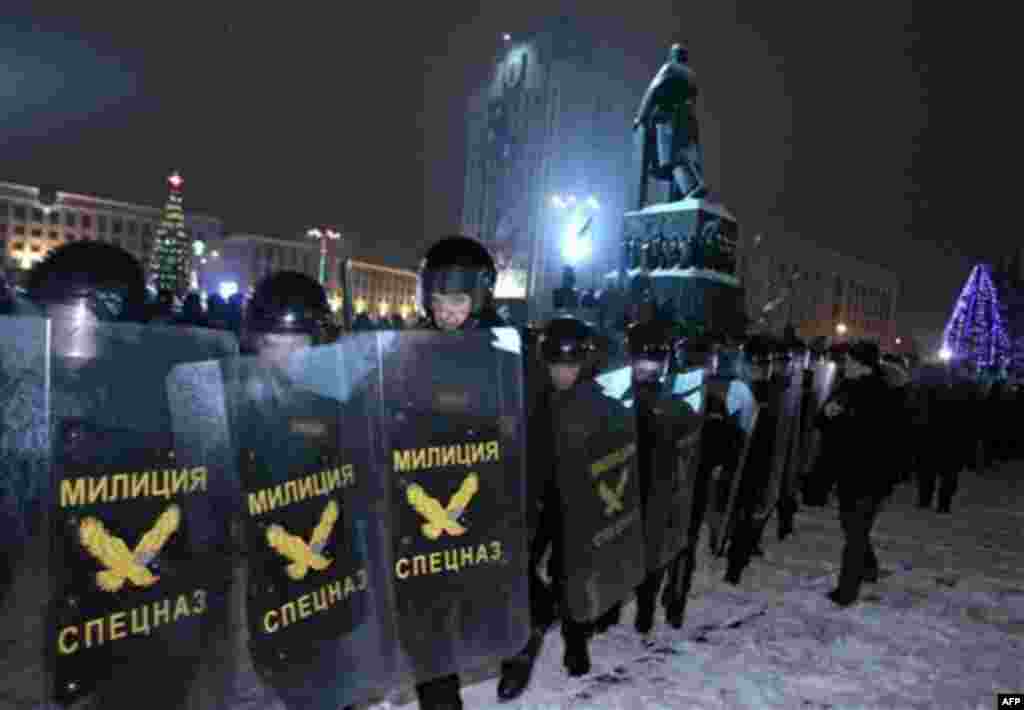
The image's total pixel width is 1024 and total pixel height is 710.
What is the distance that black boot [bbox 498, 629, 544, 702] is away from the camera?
3502mm

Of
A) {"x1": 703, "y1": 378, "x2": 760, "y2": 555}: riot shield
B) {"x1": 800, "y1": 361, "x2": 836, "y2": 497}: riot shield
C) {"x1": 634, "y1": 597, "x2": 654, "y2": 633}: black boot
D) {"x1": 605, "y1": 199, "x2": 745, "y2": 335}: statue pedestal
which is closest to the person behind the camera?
{"x1": 634, "y1": 597, "x2": 654, "y2": 633}: black boot

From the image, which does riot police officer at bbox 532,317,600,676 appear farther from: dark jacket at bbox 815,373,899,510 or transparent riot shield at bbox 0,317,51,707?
dark jacket at bbox 815,373,899,510

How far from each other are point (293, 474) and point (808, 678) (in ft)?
9.71

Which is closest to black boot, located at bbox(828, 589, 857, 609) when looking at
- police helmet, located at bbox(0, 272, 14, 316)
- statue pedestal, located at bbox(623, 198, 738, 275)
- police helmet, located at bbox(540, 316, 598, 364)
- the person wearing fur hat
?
the person wearing fur hat

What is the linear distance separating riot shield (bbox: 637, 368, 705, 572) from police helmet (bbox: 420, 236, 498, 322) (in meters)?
1.05

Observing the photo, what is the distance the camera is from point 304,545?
2344 mm

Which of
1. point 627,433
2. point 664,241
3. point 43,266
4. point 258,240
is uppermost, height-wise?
point 258,240

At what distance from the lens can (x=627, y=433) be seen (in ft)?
12.3

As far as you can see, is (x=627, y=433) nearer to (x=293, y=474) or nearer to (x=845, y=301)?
(x=293, y=474)

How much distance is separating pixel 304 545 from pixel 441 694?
3.65ft

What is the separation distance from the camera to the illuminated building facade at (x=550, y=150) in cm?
6831

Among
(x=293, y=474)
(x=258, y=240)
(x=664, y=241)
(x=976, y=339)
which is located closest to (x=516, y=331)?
(x=293, y=474)

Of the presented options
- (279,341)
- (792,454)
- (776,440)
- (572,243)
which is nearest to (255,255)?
(572,243)

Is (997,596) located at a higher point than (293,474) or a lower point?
lower
